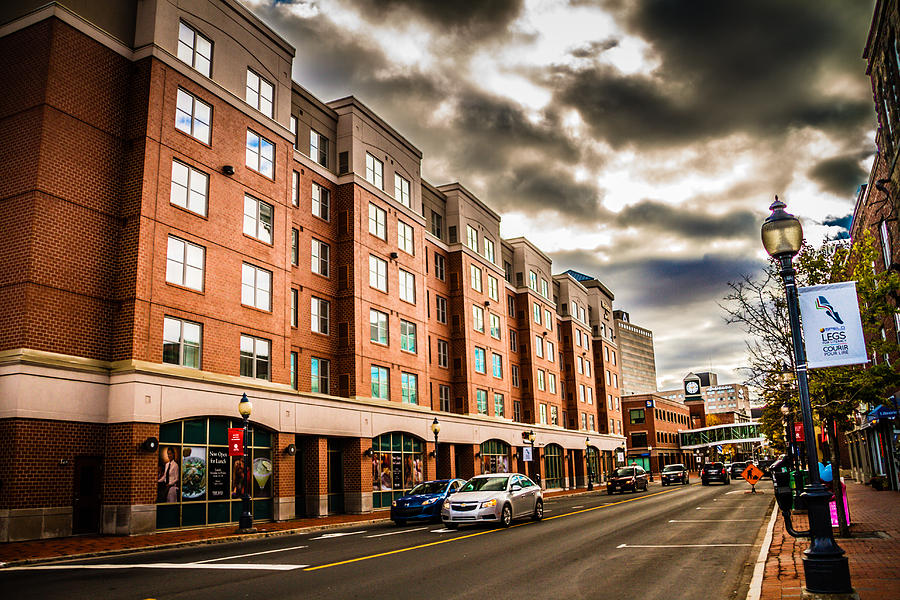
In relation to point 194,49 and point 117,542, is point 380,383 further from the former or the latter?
point 117,542

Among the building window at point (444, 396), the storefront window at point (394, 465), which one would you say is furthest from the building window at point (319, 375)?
the building window at point (444, 396)

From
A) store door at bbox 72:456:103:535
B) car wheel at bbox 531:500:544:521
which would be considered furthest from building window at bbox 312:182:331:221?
car wheel at bbox 531:500:544:521

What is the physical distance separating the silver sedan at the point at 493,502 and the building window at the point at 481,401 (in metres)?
25.4

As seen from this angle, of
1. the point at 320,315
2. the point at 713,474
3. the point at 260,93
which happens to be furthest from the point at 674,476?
the point at 260,93

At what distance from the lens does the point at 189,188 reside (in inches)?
1006

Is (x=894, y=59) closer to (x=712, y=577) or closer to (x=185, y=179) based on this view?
(x=712, y=577)

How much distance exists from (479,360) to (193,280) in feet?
90.3

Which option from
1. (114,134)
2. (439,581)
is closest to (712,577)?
(439,581)

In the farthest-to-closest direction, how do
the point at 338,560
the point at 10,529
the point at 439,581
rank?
the point at 10,529, the point at 338,560, the point at 439,581

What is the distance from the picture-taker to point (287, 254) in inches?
1185

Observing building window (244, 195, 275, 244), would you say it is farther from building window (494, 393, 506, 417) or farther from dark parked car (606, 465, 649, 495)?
dark parked car (606, 465, 649, 495)

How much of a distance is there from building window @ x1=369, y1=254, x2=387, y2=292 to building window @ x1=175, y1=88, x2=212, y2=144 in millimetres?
11862

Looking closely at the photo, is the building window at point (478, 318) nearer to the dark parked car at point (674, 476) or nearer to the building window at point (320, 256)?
the building window at point (320, 256)

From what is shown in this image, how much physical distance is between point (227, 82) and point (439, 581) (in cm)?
2335
